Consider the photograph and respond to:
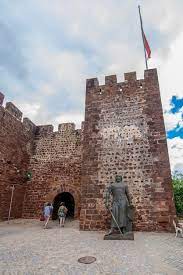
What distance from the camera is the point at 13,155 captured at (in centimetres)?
1256

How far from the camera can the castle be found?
27.4ft

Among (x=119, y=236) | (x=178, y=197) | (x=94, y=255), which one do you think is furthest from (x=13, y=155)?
(x=178, y=197)

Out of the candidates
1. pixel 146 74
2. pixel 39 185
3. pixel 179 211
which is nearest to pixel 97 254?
pixel 146 74

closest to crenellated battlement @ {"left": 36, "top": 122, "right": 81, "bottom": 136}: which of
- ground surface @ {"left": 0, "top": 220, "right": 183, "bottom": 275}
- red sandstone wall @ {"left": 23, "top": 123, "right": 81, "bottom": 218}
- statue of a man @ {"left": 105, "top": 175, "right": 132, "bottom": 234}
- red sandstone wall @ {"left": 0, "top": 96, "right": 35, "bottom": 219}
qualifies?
→ red sandstone wall @ {"left": 23, "top": 123, "right": 81, "bottom": 218}

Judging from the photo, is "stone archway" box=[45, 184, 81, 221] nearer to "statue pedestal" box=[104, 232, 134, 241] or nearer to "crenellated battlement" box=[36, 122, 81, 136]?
"crenellated battlement" box=[36, 122, 81, 136]

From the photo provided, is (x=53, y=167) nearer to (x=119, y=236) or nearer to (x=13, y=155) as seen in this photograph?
(x=13, y=155)

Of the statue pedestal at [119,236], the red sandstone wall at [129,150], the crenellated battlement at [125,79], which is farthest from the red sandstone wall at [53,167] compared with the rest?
the statue pedestal at [119,236]

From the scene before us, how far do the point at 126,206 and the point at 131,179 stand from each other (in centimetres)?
156

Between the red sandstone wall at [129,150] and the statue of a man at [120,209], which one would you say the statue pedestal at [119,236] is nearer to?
the statue of a man at [120,209]

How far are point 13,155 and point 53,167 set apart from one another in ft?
8.45

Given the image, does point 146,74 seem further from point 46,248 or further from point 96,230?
point 46,248

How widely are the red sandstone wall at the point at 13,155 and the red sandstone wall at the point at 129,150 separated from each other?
16.4ft

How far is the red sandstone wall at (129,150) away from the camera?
815 centimetres

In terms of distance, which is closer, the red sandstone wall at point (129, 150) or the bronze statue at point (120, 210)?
the bronze statue at point (120, 210)
